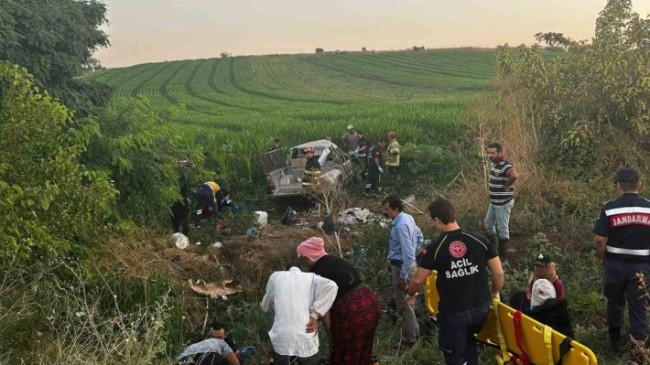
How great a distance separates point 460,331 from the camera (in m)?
4.44

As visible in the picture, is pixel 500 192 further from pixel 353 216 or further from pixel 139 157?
pixel 139 157

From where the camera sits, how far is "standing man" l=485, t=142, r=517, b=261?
7414mm

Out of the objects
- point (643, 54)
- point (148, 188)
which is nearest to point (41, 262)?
point (148, 188)

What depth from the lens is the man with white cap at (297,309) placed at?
4422mm

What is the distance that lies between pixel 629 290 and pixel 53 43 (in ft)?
29.5

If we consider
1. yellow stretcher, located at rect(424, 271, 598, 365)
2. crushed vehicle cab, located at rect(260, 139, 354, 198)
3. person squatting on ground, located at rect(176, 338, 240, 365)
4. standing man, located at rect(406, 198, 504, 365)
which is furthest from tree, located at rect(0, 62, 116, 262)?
crushed vehicle cab, located at rect(260, 139, 354, 198)

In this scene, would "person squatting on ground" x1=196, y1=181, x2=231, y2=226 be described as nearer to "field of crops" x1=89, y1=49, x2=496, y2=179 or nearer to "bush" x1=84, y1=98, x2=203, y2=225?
"bush" x1=84, y1=98, x2=203, y2=225

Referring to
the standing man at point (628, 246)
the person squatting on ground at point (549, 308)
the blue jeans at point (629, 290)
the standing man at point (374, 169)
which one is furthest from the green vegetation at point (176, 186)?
the person squatting on ground at point (549, 308)

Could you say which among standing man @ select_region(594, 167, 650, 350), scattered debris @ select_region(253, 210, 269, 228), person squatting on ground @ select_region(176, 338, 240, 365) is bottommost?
scattered debris @ select_region(253, 210, 269, 228)

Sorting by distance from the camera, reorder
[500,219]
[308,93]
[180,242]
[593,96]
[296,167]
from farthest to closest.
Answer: [308,93], [296,167], [593,96], [180,242], [500,219]

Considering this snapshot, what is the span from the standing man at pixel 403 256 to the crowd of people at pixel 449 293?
0.78 ft

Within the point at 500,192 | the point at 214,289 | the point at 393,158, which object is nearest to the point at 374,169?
the point at 393,158

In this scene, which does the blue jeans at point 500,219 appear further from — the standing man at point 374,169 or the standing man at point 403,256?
the standing man at point 374,169

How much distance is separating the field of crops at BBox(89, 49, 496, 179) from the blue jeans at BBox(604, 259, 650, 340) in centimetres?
703
